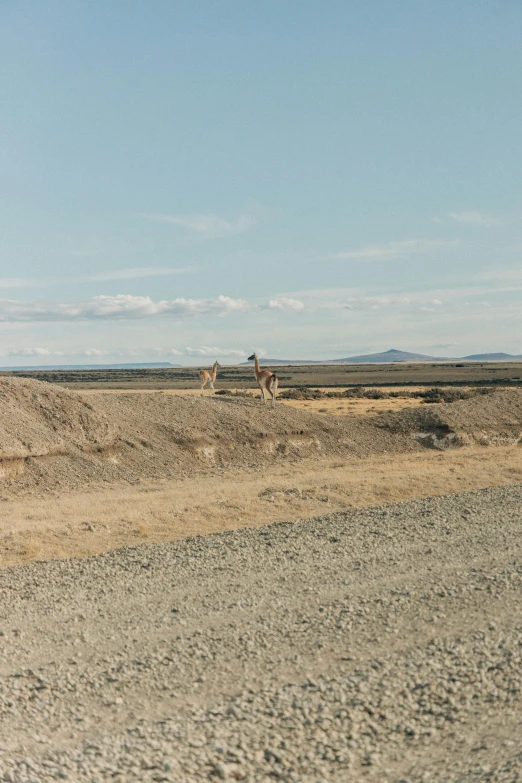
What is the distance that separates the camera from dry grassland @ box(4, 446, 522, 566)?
1526 centimetres

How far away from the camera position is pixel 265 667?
7477 mm

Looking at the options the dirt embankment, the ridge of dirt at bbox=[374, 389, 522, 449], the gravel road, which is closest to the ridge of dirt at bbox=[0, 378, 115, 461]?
the dirt embankment

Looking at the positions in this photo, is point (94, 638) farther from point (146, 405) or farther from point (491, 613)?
point (146, 405)

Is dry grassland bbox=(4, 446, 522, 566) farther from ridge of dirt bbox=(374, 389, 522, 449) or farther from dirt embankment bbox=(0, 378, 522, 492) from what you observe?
ridge of dirt bbox=(374, 389, 522, 449)

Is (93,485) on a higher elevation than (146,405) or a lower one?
lower

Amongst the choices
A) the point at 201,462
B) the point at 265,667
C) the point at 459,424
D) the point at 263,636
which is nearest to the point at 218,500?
the point at 201,462

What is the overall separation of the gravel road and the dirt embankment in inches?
459

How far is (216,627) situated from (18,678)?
218 centimetres

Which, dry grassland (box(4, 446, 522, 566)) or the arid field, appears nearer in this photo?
the arid field

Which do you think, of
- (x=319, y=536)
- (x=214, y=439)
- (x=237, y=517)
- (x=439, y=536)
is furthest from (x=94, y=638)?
(x=214, y=439)

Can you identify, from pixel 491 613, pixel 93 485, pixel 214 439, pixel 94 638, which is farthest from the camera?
pixel 214 439

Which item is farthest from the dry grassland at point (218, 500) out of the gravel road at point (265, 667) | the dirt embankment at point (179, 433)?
the gravel road at point (265, 667)

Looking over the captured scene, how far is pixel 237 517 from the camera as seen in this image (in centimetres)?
1741

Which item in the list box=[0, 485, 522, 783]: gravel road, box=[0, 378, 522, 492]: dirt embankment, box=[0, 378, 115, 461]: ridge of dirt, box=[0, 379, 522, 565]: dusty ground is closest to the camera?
box=[0, 485, 522, 783]: gravel road
